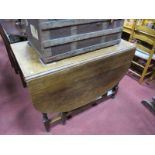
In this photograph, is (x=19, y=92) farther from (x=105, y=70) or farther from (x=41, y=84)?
(x=105, y=70)

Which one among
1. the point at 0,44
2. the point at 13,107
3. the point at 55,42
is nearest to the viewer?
the point at 55,42

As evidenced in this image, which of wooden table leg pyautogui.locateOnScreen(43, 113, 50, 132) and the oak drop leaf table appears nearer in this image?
the oak drop leaf table

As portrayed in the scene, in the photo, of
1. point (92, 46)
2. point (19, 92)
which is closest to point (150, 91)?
point (92, 46)

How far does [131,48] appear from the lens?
1.54m

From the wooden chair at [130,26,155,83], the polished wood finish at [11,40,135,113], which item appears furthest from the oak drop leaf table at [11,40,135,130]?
the wooden chair at [130,26,155,83]

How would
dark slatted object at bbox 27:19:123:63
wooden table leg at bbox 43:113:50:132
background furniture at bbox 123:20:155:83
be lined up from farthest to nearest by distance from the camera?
1. background furniture at bbox 123:20:155:83
2. wooden table leg at bbox 43:113:50:132
3. dark slatted object at bbox 27:19:123:63

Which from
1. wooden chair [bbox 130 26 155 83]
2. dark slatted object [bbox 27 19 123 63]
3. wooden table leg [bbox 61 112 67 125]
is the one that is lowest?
wooden table leg [bbox 61 112 67 125]

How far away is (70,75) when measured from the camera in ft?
4.02

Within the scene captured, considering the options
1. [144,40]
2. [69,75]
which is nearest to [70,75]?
[69,75]

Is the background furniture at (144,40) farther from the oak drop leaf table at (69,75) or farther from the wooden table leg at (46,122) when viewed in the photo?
the wooden table leg at (46,122)

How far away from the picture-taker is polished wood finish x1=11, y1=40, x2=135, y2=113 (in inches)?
44.6

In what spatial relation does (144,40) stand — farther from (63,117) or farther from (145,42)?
(63,117)

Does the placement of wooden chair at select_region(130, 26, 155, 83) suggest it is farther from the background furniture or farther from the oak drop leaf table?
the oak drop leaf table

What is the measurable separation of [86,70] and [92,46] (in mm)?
245
